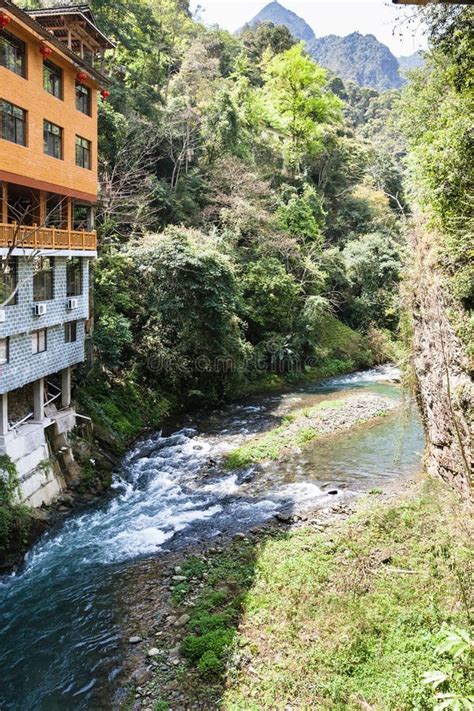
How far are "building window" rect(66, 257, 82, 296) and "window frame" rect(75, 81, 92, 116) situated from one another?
19.1 feet

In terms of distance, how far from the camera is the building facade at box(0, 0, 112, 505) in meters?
15.5

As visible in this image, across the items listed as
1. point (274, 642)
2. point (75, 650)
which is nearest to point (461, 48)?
point (274, 642)

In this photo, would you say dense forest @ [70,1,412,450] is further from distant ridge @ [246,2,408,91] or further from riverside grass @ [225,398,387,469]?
distant ridge @ [246,2,408,91]

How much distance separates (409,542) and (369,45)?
213374 millimetres

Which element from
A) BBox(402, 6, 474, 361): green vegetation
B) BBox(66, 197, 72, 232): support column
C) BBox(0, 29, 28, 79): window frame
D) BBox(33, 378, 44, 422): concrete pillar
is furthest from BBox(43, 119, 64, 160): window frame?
BBox(402, 6, 474, 361): green vegetation

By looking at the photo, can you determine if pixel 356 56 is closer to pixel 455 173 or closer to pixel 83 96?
pixel 83 96

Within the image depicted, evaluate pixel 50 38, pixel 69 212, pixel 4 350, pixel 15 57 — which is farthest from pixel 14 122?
pixel 4 350

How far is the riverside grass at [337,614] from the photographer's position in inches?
334

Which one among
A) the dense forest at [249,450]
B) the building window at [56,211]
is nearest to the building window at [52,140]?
the building window at [56,211]

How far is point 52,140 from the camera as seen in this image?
716 inches

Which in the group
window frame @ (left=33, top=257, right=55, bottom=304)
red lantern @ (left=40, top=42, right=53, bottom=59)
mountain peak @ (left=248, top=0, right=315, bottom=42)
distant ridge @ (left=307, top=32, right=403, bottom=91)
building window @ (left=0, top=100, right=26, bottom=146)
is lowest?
window frame @ (left=33, top=257, right=55, bottom=304)

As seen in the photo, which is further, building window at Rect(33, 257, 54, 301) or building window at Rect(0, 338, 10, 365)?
building window at Rect(33, 257, 54, 301)

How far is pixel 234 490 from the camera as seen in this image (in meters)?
18.5

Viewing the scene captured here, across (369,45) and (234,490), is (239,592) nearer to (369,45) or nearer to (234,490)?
(234,490)
